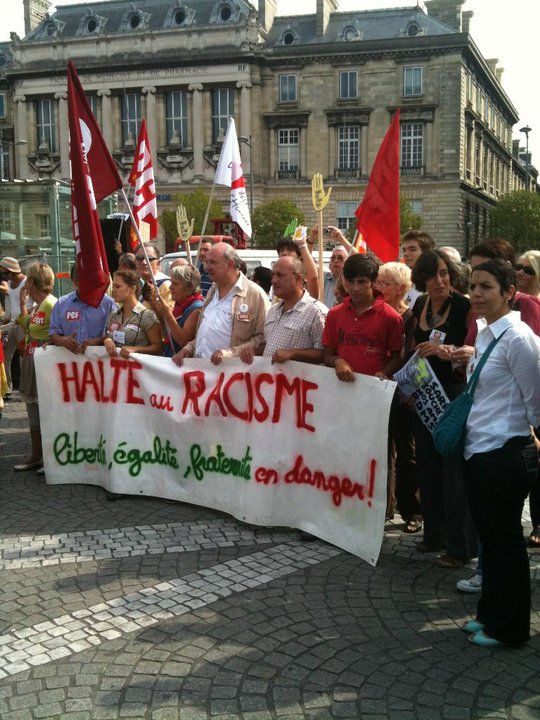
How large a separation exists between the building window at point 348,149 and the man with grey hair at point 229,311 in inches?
1983

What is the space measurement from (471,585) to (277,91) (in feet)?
178

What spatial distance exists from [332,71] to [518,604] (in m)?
54.6

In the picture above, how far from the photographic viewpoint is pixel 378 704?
3043 millimetres

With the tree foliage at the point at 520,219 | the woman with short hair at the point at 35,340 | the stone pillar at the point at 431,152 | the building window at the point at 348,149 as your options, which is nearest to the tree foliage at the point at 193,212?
the building window at the point at 348,149

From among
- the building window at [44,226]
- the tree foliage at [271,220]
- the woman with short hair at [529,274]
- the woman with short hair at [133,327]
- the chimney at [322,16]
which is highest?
the chimney at [322,16]

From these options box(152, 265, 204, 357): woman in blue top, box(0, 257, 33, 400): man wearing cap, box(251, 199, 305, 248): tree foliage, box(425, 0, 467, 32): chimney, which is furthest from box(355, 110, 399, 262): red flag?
box(425, 0, 467, 32): chimney

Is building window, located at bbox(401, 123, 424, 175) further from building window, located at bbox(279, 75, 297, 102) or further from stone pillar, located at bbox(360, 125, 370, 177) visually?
building window, located at bbox(279, 75, 297, 102)

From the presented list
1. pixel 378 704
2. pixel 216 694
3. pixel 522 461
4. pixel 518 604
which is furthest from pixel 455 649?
pixel 216 694

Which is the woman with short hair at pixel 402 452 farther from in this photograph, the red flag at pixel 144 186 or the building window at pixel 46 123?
the building window at pixel 46 123

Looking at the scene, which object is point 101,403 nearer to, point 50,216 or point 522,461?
point 522,461

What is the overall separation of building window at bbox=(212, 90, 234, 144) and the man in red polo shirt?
52.5 m

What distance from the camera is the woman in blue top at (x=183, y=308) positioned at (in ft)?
19.7

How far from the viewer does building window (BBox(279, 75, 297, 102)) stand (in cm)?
5441

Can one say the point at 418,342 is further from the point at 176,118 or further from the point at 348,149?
the point at 176,118
